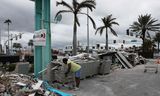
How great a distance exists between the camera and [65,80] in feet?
53.1

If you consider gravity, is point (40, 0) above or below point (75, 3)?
below

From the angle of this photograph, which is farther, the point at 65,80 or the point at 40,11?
the point at 40,11

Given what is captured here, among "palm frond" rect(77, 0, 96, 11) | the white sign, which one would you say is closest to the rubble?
the white sign

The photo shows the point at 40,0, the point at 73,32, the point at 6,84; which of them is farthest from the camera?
the point at 73,32

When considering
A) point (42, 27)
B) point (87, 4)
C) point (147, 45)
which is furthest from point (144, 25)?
point (42, 27)

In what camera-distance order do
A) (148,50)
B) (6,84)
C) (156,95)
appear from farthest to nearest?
(148,50) < (156,95) < (6,84)

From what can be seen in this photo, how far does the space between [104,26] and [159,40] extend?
4689 centimetres

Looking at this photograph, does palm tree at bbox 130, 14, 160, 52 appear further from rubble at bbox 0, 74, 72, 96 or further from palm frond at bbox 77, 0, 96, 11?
rubble at bbox 0, 74, 72, 96

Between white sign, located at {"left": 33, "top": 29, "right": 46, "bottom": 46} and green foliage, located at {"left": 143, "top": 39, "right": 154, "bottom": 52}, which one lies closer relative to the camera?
white sign, located at {"left": 33, "top": 29, "right": 46, "bottom": 46}

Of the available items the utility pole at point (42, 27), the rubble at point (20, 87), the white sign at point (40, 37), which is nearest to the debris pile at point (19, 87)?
the rubble at point (20, 87)

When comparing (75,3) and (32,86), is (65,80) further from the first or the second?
(75,3)

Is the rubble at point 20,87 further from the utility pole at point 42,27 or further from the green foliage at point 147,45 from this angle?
the green foliage at point 147,45

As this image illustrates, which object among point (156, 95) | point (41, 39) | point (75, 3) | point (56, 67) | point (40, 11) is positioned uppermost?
point (75, 3)

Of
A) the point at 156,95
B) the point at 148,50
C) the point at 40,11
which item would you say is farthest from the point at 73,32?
the point at 148,50
